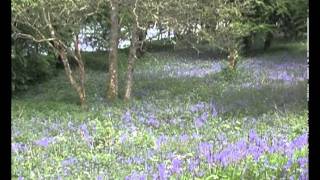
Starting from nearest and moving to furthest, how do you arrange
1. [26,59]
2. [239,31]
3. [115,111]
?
[115,111] < [26,59] < [239,31]

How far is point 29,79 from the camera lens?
21141mm

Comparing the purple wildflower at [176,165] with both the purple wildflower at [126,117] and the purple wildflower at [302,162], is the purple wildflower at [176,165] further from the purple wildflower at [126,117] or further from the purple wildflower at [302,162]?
the purple wildflower at [126,117]

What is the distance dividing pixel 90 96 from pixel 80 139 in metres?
8.64

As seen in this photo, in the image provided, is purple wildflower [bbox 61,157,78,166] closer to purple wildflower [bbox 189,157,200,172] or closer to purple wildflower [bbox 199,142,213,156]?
purple wildflower [bbox 199,142,213,156]

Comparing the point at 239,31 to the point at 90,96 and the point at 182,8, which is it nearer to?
the point at 182,8

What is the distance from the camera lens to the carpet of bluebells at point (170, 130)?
5641 mm

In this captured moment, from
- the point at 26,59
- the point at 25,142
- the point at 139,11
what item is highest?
the point at 139,11

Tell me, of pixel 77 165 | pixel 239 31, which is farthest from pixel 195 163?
pixel 239 31

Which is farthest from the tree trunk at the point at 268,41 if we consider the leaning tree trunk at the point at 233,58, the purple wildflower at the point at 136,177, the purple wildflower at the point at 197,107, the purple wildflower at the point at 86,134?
the purple wildflower at the point at 136,177

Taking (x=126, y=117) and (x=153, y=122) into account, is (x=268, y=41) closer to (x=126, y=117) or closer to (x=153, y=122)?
(x=126, y=117)

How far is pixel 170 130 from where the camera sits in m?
10.8

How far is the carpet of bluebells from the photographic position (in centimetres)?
564

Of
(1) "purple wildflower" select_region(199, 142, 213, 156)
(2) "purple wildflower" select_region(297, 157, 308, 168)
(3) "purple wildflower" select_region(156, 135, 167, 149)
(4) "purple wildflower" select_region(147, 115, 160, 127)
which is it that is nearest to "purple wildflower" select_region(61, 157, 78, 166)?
(3) "purple wildflower" select_region(156, 135, 167, 149)

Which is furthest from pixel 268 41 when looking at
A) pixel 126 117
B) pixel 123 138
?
pixel 123 138
